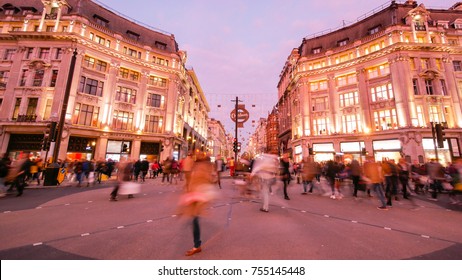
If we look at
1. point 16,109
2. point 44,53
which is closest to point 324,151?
point 44,53

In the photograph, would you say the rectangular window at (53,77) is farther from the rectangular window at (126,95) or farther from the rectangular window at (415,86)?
the rectangular window at (415,86)

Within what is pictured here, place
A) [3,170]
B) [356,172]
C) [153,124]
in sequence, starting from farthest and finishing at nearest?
1. [153,124]
2. [356,172]
3. [3,170]

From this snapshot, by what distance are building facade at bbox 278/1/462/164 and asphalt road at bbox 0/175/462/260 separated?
23285 mm

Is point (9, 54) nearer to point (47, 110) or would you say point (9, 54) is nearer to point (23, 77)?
point (23, 77)

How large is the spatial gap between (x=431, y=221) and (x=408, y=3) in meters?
37.5

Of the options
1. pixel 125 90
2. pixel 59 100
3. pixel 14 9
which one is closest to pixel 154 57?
pixel 125 90

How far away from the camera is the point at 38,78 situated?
23.8m

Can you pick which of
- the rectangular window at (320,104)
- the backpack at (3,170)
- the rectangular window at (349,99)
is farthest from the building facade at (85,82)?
the rectangular window at (349,99)

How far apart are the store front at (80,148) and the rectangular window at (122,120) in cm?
339

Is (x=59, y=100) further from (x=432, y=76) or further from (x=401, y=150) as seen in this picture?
(x=432, y=76)

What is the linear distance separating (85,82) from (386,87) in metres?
41.3

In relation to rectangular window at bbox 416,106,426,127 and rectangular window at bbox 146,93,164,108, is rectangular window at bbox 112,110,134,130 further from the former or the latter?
rectangular window at bbox 416,106,426,127

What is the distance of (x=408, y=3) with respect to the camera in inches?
1107

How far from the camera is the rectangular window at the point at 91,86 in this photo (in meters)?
25.1
